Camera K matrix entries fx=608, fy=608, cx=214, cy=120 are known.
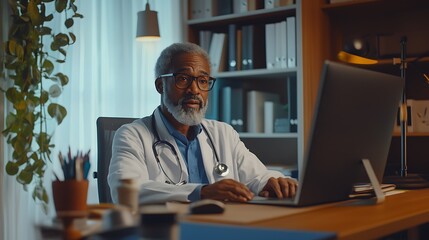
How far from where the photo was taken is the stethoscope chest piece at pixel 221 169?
7.33ft

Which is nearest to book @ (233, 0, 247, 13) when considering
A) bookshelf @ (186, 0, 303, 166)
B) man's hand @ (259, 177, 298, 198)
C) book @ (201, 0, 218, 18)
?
bookshelf @ (186, 0, 303, 166)

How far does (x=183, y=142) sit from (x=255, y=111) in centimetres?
120

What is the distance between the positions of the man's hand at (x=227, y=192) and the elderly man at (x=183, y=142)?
1.09 ft

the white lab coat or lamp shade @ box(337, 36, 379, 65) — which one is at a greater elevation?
lamp shade @ box(337, 36, 379, 65)

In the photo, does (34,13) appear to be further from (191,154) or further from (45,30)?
(191,154)

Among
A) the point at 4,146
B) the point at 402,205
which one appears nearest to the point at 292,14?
the point at 4,146

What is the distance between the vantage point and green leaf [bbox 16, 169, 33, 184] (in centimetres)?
259

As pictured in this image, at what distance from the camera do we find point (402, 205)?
168cm

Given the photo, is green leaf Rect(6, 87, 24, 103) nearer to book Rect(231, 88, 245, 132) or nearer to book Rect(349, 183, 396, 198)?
book Rect(231, 88, 245, 132)

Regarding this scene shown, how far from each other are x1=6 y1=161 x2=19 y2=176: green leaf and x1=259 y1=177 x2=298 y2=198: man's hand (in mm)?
1221

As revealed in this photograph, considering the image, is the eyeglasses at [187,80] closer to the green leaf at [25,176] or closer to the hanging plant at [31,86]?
the hanging plant at [31,86]

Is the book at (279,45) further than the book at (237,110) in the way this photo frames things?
No

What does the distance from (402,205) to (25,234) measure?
1.85m

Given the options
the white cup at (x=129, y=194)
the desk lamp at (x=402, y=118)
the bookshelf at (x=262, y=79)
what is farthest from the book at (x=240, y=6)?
the white cup at (x=129, y=194)
